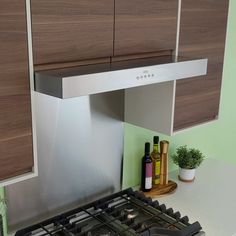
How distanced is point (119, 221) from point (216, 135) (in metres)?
1.34

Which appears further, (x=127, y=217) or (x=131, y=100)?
(x=131, y=100)

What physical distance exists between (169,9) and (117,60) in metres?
0.36

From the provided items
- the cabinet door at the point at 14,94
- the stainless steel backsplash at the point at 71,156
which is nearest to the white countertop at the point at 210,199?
the stainless steel backsplash at the point at 71,156

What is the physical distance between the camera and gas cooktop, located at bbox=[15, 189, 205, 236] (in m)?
1.69

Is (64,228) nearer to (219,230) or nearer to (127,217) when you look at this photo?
(127,217)

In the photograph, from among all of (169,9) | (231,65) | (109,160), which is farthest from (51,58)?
(231,65)

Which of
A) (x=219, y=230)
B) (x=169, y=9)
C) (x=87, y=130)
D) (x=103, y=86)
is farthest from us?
(x=87, y=130)

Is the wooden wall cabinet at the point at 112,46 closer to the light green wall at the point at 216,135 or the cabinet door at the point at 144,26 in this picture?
the cabinet door at the point at 144,26

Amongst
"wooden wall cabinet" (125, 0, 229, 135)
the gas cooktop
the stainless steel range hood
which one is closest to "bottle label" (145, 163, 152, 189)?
the gas cooktop

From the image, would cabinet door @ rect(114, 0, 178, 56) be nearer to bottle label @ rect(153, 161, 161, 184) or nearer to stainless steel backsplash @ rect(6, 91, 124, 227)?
stainless steel backsplash @ rect(6, 91, 124, 227)

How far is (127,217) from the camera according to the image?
1821mm

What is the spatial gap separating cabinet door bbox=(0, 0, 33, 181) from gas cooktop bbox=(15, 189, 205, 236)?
1.53 ft

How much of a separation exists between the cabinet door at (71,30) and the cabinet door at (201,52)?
0.49 metres

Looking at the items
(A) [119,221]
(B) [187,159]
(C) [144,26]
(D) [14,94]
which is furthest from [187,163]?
(D) [14,94]
